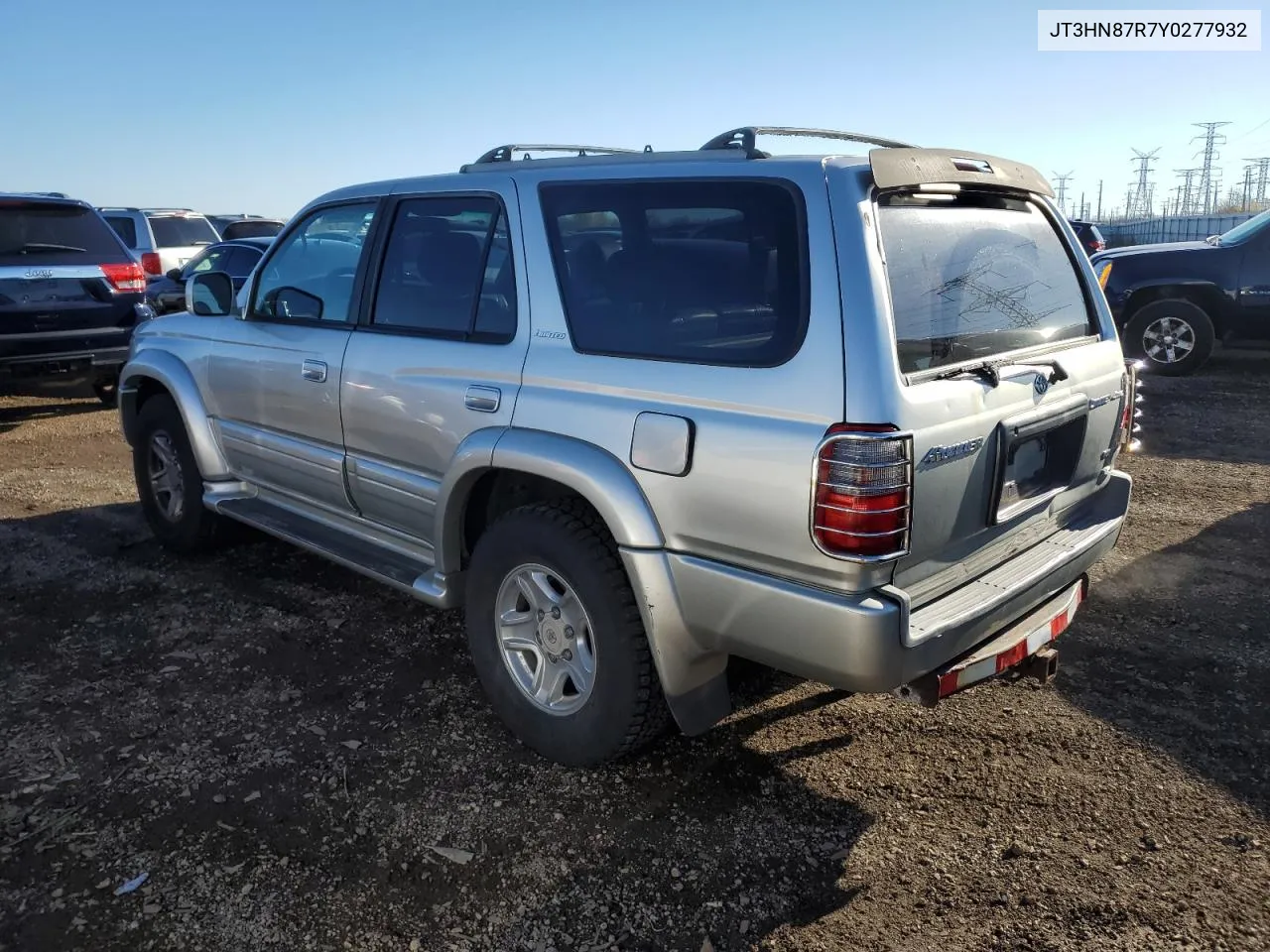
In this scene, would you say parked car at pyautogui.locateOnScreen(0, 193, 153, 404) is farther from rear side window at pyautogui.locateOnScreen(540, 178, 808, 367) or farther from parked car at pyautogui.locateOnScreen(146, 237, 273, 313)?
rear side window at pyautogui.locateOnScreen(540, 178, 808, 367)

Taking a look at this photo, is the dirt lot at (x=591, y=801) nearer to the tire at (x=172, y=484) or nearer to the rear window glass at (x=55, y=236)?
the tire at (x=172, y=484)

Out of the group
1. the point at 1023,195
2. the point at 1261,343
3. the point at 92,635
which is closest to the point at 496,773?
the point at 92,635

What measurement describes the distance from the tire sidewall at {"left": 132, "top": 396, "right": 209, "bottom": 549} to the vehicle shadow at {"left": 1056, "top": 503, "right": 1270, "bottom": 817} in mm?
4138

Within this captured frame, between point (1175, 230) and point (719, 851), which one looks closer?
point (719, 851)

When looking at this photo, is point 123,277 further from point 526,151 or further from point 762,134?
point 762,134

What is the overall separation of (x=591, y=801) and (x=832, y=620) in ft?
3.57

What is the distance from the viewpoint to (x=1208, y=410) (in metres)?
8.45

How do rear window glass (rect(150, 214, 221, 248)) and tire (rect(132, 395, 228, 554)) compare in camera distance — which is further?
rear window glass (rect(150, 214, 221, 248))

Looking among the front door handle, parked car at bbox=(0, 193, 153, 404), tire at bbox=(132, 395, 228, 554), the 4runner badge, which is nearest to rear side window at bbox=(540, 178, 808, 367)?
the 4runner badge

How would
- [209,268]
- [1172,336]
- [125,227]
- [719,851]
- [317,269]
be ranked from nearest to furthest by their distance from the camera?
[719,851] → [317,269] → [1172,336] → [209,268] → [125,227]

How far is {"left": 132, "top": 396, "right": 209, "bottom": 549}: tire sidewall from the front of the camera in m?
4.88

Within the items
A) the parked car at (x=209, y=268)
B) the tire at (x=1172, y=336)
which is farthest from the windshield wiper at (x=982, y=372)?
the parked car at (x=209, y=268)

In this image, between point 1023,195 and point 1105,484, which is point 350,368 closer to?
point 1023,195

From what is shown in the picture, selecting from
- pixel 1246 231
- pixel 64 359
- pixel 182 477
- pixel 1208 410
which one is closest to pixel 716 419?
pixel 182 477
